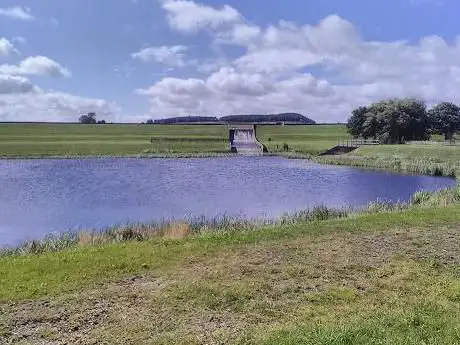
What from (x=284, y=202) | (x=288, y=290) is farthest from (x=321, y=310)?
(x=284, y=202)

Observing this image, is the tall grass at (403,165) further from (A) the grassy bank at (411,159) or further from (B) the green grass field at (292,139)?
(B) the green grass field at (292,139)

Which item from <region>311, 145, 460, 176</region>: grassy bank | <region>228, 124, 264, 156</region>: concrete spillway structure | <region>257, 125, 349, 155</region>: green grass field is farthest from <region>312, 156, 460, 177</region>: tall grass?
<region>257, 125, 349, 155</region>: green grass field

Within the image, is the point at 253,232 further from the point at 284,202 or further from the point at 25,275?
the point at 284,202

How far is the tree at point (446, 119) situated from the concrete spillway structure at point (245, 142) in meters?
39.9

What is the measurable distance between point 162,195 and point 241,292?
84.8ft

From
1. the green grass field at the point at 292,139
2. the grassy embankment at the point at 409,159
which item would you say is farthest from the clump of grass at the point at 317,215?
the green grass field at the point at 292,139

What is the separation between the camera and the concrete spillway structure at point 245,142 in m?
96.1

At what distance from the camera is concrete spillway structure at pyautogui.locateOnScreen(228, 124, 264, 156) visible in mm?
96062

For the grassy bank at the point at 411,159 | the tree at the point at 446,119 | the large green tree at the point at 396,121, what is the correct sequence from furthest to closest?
the tree at the point at 446,119, the large green tree at the point at 396,121, the grassy bank at the point at 411,159

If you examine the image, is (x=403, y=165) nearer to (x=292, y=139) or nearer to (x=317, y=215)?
(x=317, y=215)

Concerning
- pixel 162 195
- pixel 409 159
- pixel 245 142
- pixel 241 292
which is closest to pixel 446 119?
pixel 245 142

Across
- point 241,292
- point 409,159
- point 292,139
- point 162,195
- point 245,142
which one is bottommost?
point 162,195

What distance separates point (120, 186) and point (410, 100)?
74785 millimetres

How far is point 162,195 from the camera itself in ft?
111
